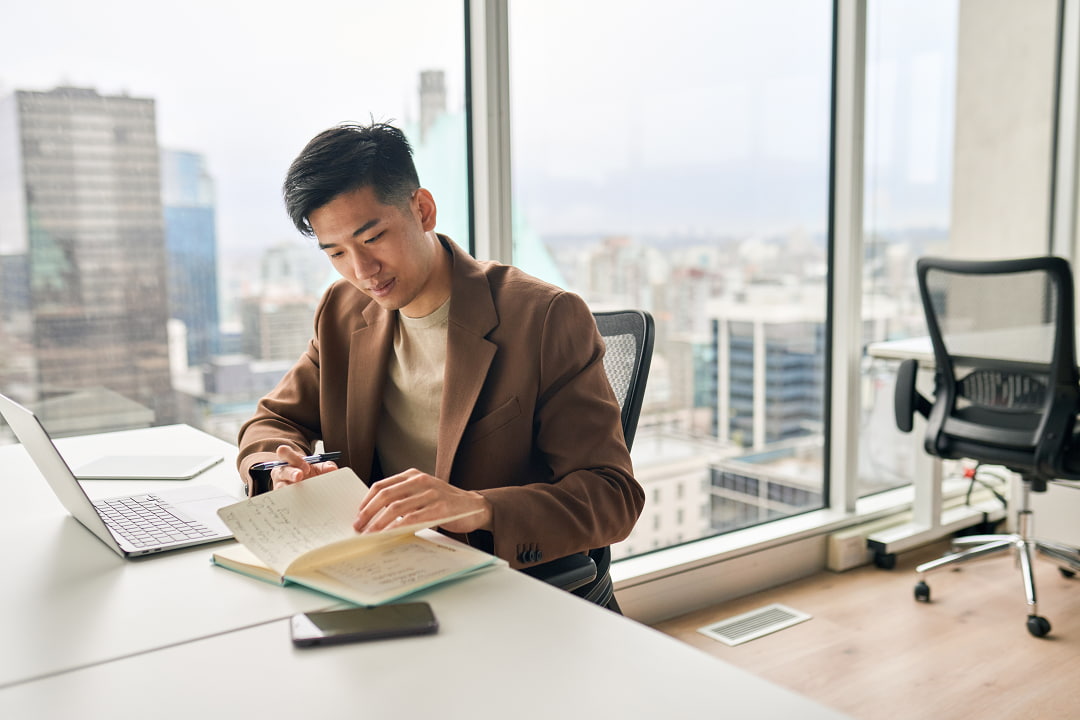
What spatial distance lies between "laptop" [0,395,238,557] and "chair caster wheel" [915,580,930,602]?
2327mm

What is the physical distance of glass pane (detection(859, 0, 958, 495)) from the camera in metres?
3.52

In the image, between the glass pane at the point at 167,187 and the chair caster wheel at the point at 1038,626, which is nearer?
the glass pane at the point at 167,187

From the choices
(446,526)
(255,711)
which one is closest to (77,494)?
(446,526)

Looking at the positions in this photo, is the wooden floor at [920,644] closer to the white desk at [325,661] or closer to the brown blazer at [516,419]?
the brown blazer at [516,419]

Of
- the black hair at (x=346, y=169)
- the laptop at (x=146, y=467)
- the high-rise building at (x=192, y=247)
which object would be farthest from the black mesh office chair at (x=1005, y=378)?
the laptop at (x=146, y=467)

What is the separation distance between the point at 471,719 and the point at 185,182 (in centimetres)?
164

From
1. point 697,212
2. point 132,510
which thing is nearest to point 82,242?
point 132,510

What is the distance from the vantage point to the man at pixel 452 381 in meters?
1.39

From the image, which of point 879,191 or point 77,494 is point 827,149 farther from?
point 77,494

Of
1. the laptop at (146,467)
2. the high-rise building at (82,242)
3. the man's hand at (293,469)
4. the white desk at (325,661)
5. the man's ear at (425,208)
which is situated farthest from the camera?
the high-rise building at (82,242)

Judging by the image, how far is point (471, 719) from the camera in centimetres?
79

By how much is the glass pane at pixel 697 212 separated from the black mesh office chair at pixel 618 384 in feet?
3.19

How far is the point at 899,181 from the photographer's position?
12.0 feet

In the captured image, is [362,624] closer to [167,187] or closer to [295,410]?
[295,410]
